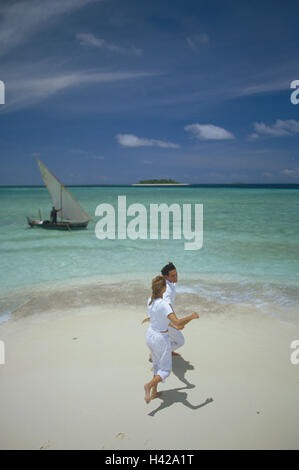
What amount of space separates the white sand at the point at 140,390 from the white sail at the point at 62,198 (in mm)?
17110

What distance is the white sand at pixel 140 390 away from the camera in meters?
3.74

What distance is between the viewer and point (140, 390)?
14.9 feet

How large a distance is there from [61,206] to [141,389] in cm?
2080

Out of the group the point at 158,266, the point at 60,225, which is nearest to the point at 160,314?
the point at 158,266

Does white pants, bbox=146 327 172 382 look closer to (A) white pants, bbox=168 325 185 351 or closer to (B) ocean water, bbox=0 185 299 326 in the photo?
(A) white pants, bbox=168 325 185 351

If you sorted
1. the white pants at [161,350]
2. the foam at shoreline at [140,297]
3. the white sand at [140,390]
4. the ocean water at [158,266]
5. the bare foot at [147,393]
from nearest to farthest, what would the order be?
the white sand at [140,390] < the bare foot at [147,393] < the white pants at [161,350] < the foam at shoreline at [140,297] < the ocean water at [158,266]

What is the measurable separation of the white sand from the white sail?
56.1 ft

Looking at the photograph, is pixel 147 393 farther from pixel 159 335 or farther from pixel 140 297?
pixel 140 297

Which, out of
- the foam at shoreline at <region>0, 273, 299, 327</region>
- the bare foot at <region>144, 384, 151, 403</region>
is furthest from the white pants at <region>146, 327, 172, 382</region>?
the foam at shoreline at <region>0, 273, 299, 327</region>

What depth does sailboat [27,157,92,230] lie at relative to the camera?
74.1 ft

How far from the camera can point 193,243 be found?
60.4 feet

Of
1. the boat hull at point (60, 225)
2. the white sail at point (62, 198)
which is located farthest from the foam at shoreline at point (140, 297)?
the white sail at point (62, 198)

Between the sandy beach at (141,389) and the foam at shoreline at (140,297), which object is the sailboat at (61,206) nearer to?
the foam at shoreline at (140,297)
